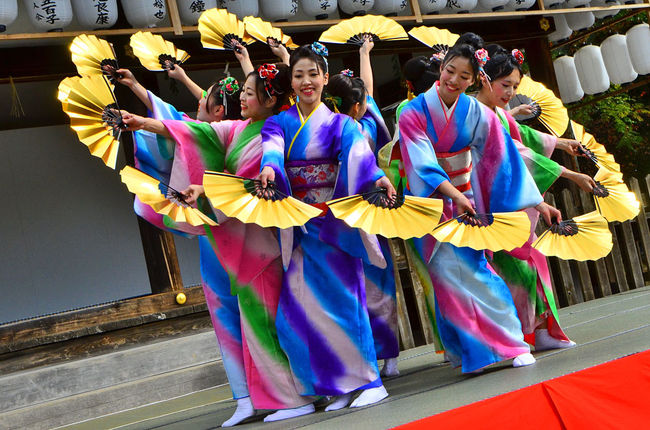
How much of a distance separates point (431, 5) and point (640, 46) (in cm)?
347

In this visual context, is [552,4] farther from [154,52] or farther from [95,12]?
[154,52]

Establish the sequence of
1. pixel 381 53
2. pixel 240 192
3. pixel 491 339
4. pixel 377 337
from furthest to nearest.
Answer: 1. pixel 381 53
2. pixel 377 337
3. pixel 491 339
4. pixel 240 192

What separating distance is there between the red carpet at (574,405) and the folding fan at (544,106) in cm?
239

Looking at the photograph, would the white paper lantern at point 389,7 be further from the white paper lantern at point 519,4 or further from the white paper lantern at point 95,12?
the white paper lantern at point 95,12

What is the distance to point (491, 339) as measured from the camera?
394 cm

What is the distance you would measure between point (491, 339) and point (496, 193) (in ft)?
2.43

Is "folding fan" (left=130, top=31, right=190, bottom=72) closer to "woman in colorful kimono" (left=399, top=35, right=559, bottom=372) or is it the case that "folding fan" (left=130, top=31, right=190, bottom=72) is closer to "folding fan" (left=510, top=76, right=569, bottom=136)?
"woman in colorful kimono" (left=399, top=35, right=559, bottom=372)

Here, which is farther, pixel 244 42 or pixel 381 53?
pixel 381 53

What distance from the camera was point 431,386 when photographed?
3832mm

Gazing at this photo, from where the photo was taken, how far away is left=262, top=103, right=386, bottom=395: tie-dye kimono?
12.2 feet

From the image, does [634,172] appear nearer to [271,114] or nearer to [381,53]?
[381,53]

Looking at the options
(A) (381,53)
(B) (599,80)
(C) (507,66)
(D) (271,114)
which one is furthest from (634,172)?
(D) (271,114)

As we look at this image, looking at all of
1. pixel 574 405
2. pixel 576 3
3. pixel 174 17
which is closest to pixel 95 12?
pixel 174 17

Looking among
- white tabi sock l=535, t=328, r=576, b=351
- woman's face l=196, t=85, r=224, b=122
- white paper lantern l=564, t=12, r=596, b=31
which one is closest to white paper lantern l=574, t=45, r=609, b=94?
white paper lantern l=564, t=12, r=596, b=31
